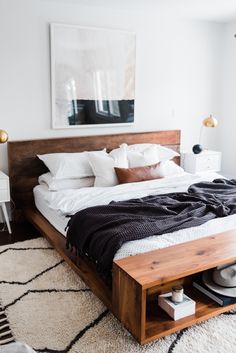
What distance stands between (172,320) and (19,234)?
1.98m

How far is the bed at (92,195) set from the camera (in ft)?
7.64

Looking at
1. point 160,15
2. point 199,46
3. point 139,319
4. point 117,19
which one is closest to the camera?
point 139,319

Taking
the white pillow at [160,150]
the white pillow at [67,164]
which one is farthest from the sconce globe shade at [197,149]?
the white pillow at [67,164]

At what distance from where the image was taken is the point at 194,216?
2662 mm

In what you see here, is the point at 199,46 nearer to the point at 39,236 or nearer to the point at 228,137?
the point at 228,137

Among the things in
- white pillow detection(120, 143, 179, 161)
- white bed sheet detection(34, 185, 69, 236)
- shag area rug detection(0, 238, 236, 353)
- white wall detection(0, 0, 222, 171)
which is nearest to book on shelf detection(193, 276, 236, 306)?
shag area rug detection(0, 238, 236, 353)

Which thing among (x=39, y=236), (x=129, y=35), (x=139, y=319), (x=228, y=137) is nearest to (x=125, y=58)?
(x=129, y=35)

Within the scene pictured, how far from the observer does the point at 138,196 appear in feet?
10.5

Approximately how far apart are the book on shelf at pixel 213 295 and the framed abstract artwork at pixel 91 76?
2.32 m

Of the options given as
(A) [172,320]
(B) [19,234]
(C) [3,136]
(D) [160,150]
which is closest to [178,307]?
(A) [172,320]

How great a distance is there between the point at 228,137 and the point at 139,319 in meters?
3.79

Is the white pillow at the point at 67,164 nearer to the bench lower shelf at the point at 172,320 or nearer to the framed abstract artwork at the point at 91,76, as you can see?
the framed abstract artwork at the point at 91,76

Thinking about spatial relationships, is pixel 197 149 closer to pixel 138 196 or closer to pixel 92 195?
pixel 138 196

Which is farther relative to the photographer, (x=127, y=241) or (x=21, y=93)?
(x=21, y=93)
